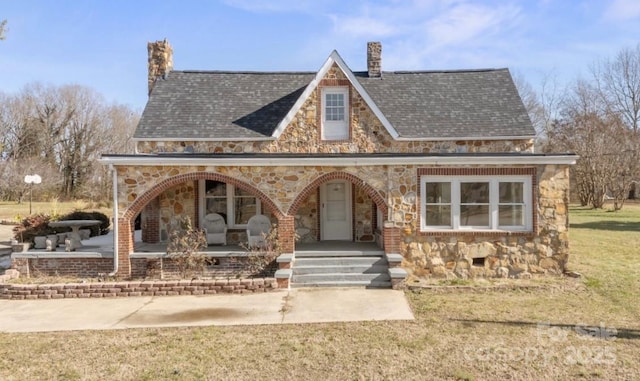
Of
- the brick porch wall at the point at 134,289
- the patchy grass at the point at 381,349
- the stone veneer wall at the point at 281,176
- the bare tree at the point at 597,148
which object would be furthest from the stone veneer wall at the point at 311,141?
the bare tree at the point at 597,148

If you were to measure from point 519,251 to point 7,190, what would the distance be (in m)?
47.1

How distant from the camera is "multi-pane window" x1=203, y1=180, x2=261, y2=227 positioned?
14.1 m

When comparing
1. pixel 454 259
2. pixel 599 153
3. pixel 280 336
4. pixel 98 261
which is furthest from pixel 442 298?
pixel 599 153

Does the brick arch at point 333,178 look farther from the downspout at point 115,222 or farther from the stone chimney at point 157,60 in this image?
the stone chimney at point 157,60

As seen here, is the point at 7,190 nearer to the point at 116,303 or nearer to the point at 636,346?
the point at 116,303

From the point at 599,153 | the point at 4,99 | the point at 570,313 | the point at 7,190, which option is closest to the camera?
the point at 570,313

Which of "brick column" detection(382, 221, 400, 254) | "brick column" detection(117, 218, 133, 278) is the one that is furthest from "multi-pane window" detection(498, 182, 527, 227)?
"brick column" detection(117, 218, 133, 278)

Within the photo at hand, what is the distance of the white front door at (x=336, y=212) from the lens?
14.2 metres

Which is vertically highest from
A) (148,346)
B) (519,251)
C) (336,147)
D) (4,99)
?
(4,99)

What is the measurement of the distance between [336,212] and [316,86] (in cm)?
406

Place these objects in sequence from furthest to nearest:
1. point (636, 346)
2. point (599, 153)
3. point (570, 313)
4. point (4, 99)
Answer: point (4, 99) < point (599, 153) < point (570, 313) < point (636, 346)

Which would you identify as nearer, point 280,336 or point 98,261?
point 280,336

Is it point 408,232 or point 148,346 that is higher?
point 408,232

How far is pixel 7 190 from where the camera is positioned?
42.7 metres
